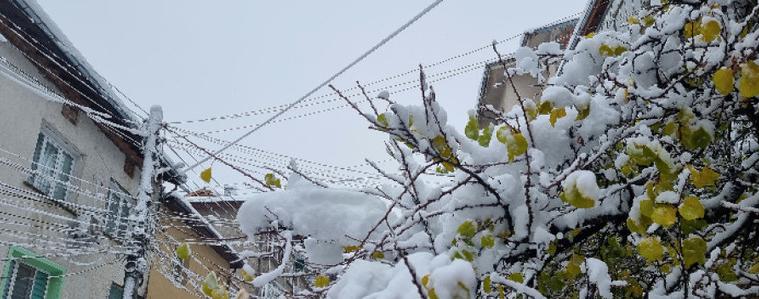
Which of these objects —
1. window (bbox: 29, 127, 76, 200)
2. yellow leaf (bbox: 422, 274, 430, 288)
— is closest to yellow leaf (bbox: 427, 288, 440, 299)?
yellow leaf (bbox: 422, 274, 430, 288)

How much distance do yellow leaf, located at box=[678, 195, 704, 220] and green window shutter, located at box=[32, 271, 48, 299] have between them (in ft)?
39.2

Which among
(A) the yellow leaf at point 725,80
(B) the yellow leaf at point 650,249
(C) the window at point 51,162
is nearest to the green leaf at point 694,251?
(B) the yellow leaf at point 650,249

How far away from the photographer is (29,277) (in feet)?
36.8

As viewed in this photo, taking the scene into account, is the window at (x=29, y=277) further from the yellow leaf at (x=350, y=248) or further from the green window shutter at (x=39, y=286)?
the yellow leaf at (x=350, y=248)

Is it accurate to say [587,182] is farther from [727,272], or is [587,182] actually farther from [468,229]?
[727,272]

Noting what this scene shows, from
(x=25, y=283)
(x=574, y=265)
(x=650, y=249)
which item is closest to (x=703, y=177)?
(x=650, y=249)

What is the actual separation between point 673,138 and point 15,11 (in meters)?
10.4

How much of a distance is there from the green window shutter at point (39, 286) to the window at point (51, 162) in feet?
4.70

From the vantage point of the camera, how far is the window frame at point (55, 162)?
11352 mm

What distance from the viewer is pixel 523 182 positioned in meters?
2.68

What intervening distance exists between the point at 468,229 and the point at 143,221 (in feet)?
30.1

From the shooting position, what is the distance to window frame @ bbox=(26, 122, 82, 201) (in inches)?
447

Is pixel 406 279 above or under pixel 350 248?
under

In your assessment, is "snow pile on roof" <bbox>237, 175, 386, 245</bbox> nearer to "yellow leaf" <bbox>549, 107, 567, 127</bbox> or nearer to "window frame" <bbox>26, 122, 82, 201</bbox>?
"yellow leaf" <bbox>549, 107, 567, 127</bbox>
